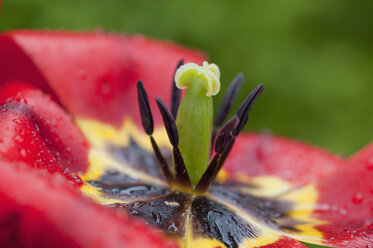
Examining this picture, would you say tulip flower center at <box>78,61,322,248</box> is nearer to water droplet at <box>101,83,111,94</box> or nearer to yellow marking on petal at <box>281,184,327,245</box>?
yellow marking on petal at <box>281,184,327,245</box>

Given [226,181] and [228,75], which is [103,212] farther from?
[228,75]

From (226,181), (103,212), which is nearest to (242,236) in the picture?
(226,181)

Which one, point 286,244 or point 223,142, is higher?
point 223,142

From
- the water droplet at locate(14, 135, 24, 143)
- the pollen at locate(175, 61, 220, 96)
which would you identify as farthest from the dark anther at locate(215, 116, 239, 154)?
the water droplet at locate(14, 135, 24, 143)

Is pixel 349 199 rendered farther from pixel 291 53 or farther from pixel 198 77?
pixel 291 53

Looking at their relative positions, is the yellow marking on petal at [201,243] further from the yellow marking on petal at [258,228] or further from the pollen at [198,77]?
the pollen at [198,77]

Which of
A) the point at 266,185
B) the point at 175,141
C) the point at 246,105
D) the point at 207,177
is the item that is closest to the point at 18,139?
the point at 175,141

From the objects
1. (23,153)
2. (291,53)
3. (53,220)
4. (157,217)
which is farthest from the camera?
(291,53)
